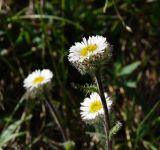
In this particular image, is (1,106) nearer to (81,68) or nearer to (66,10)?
(66,10)

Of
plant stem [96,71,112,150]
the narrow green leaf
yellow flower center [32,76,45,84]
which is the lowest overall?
plant stem [96,71,112,150]

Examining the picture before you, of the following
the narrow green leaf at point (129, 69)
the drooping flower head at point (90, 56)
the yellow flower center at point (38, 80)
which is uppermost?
the narrow green leaf at point (129, 69)

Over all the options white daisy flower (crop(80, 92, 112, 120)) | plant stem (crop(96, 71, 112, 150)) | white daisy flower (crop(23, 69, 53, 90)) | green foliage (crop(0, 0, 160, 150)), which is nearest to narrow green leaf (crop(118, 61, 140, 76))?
green foliage (crop(0, 0, 160, 150))

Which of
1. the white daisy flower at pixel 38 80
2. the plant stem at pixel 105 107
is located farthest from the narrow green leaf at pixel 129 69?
the plant stem at pixel 105 107

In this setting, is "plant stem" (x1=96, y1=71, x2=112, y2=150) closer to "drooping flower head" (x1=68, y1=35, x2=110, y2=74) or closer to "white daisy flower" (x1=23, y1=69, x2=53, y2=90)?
"drooping flower head" (x1=68, y1=35, x2=110, y2=74)

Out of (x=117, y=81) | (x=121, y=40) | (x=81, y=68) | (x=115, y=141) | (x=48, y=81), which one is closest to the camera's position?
(x=81, y=68)

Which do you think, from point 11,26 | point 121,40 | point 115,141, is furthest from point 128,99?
point 11,26

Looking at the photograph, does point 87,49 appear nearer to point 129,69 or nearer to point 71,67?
point 129,69

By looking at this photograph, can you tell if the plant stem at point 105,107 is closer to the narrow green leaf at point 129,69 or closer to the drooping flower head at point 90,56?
the drooping flower head at point 90,56

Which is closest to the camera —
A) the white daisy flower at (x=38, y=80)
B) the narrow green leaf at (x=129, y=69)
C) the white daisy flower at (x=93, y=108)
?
the white daisy flower at (x=93, y=108)
